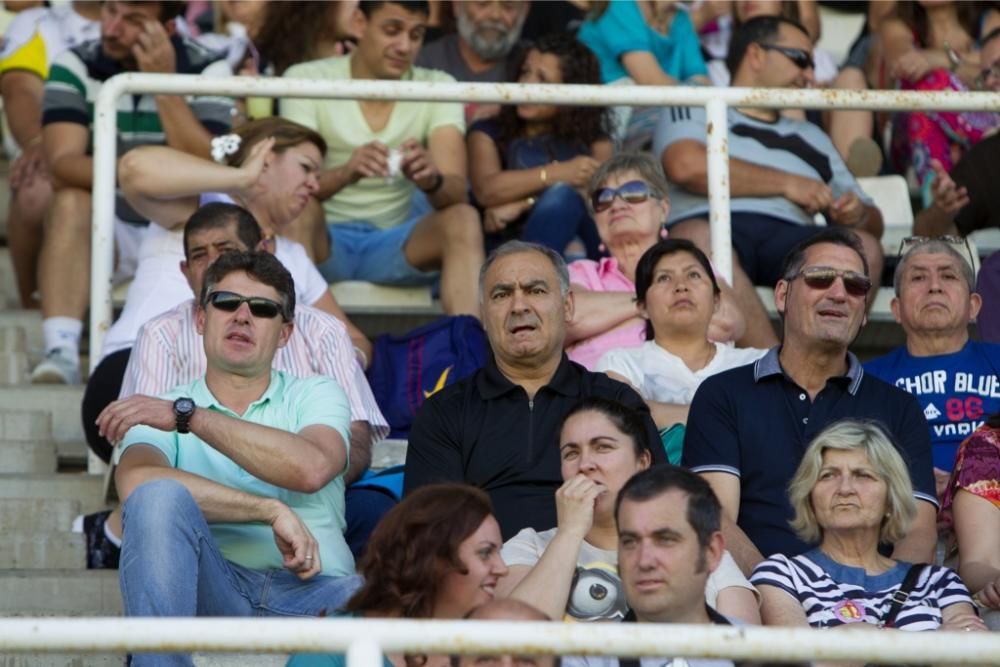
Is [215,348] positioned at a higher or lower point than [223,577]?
higher

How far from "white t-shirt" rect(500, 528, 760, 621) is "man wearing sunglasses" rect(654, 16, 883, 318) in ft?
6.27

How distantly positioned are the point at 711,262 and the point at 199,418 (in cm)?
204

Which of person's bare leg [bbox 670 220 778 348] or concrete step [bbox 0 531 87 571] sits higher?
person's bare leg [bbox 670 220 778 348]

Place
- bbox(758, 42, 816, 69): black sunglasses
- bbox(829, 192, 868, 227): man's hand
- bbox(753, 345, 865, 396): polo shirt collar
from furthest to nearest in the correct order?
bbox(758, 42, 816, 69): black sunglasses < bbox(829, 192, 868, 227): man's hand < bbox(753, 345, 865, 396): polo shirt collar

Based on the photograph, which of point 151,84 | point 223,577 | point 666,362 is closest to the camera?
point 223,577

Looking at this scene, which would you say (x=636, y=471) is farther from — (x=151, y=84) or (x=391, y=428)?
(x=151, y=84)

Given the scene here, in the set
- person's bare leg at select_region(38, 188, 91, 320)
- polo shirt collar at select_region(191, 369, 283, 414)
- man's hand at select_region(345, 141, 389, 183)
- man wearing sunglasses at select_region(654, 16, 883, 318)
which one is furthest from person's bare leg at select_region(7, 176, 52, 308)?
polo shirt collar at select_region(191, 369, 283, 414)

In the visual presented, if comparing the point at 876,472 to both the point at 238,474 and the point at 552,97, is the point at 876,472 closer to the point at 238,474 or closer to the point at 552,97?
the point at 238,474

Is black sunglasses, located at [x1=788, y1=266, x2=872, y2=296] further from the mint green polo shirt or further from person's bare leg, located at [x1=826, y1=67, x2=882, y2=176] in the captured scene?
person's bare leg, located at [x1=826, y1=67, x2=882, y2=176]

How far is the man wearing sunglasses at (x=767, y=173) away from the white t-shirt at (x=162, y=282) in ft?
4.07

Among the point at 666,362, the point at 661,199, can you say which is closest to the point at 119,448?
the point at 666,362

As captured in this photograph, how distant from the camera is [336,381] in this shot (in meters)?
5.23

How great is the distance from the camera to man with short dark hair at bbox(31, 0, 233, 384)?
21.2ft

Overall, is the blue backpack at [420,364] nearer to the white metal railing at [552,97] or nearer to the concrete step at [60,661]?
the white metal railing at [552,97]
